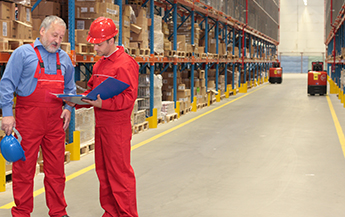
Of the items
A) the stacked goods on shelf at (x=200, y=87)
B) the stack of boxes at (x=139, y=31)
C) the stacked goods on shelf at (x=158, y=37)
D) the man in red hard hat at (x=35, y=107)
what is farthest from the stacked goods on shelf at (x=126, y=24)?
the stacked goods on shelf at (x=200, y=87)

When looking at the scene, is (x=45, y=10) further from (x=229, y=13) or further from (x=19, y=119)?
(x=229, y=13)

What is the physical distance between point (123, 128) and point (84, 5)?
175 inches

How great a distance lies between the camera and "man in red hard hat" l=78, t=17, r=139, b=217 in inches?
139

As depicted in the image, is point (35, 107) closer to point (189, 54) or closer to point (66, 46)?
point (66, 46)

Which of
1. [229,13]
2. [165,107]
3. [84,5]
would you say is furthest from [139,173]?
[229,13]

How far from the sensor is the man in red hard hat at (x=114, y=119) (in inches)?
139

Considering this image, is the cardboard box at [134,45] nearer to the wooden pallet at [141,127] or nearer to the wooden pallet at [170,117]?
the wooden pallet at [141,127]

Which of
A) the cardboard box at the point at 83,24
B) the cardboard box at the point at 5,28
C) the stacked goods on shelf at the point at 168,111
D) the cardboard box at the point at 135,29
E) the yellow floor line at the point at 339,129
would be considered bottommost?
the yellow floor line at the point at 339,129

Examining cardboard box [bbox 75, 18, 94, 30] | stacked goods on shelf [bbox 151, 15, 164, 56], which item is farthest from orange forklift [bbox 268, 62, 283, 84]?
cardboard box [bbox 75, 18, 94, 30]

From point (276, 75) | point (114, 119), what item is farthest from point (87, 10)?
point (276, 75)

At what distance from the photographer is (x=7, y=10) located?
17.5 feet

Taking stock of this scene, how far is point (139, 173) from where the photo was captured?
20.2 feet

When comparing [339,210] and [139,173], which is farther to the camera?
[139,173]

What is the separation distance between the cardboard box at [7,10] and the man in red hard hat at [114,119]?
2208 millimetres
